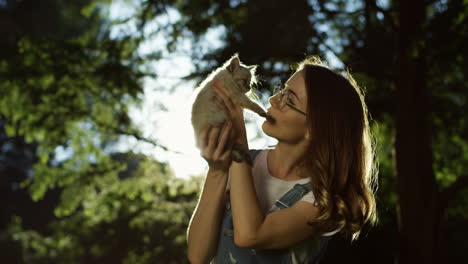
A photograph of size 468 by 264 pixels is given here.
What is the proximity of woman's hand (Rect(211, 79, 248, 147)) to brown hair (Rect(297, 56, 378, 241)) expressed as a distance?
344 mm

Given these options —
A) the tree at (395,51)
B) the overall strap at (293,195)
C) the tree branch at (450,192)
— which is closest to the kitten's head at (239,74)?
the overall strap at (293,195)

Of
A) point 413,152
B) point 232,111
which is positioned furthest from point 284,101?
point 413,152

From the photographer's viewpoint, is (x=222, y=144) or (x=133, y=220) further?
(x=133, y=220)

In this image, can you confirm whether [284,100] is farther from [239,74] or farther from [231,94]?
[239,74]

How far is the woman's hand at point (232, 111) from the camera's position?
2418 mm

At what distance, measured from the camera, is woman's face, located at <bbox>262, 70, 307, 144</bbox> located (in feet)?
7.68

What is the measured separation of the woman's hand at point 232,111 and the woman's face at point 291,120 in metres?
0.12

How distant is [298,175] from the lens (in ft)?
8.00

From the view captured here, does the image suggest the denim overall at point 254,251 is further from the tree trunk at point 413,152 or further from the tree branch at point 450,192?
the tree branch at point 450,192

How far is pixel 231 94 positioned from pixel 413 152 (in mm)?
3948

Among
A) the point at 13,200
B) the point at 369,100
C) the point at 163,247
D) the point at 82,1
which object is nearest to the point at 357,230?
the point at 369,100

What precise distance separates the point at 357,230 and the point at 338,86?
741 mm

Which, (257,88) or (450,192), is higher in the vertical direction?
(257,88)

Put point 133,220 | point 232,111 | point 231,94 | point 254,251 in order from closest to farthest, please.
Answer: point 254,251 → point 232,111 → point 231,94 → point 133,220
